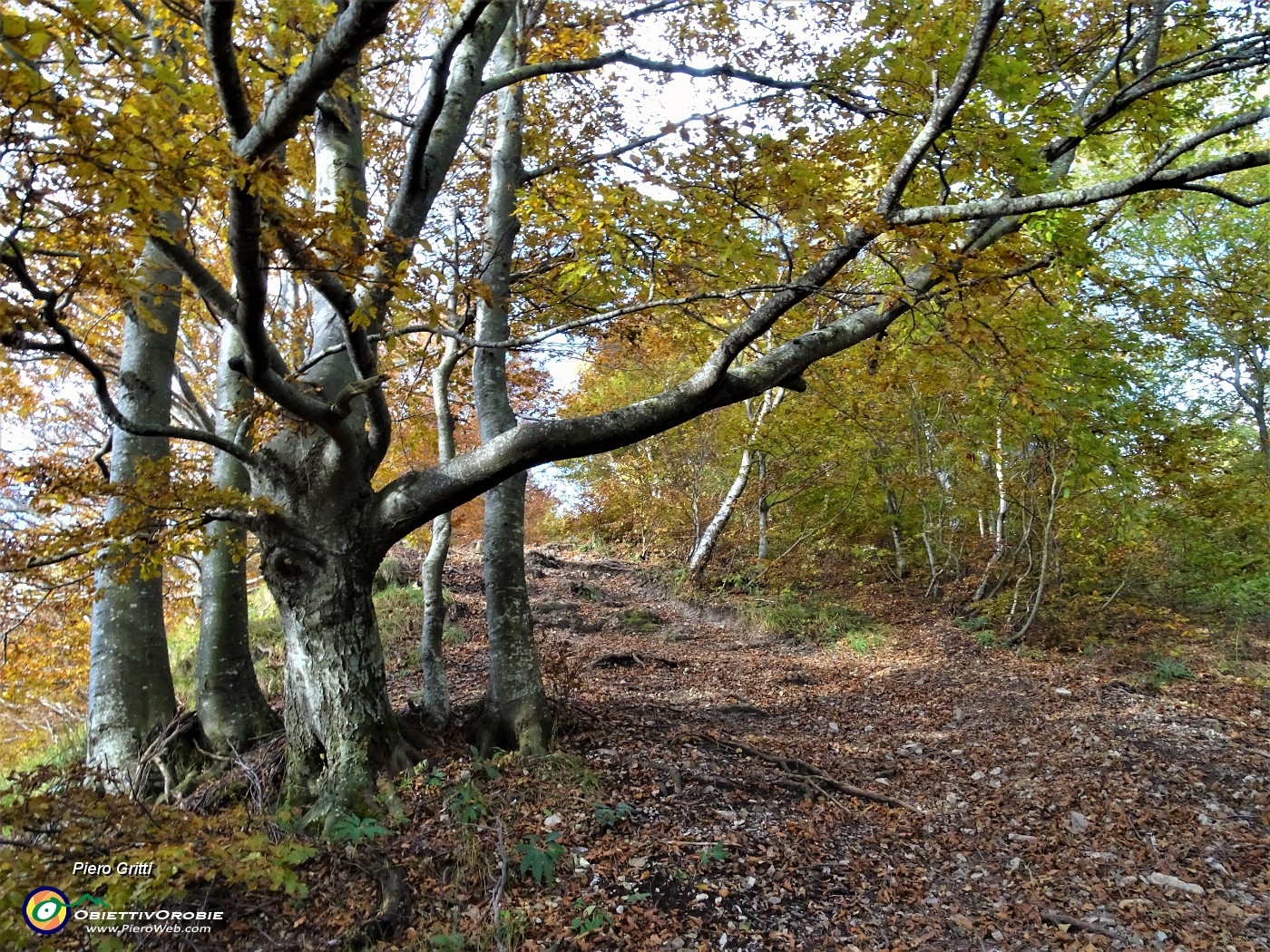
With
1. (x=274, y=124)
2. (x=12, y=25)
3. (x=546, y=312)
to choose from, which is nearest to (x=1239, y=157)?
(x=274, y=124)

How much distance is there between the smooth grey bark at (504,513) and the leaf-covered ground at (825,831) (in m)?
0.35

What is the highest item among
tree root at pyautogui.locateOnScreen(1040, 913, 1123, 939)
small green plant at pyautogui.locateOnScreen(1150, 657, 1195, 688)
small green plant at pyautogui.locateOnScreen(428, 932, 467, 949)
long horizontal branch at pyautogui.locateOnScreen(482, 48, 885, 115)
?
long horizontal branch at pyautogui.locateOnScreen(482, 48, 885, 115)

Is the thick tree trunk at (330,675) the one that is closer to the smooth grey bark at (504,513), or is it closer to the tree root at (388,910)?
the tree root at (388,910)

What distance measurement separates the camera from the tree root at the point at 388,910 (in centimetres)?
302

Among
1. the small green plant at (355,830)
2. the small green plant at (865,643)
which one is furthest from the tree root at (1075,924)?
the small green plant at (865,643)

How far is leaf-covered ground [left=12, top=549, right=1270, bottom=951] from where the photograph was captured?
10.6ft

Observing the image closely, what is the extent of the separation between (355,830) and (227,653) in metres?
2.20

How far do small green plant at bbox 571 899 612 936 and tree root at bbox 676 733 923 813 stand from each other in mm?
1942

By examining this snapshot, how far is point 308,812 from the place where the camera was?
391cm

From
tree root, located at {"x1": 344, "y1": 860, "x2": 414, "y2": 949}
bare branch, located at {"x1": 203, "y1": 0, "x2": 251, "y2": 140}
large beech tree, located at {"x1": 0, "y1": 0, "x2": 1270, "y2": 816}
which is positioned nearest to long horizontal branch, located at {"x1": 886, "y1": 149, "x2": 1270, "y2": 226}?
large beech tree, located at {"x1": 0, "y1": 0, "x2": 1270, "y2": 816}

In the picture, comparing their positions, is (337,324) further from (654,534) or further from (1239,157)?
(654,534)

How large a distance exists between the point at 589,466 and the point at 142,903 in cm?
1443

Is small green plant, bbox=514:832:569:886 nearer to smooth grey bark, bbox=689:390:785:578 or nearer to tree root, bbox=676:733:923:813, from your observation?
tree root, bbox=676:733:923:813

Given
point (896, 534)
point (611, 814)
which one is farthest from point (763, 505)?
point (611, 814)
